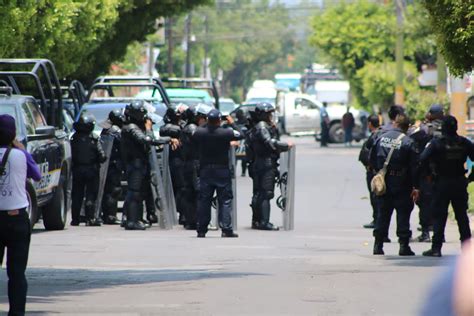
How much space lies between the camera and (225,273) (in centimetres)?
1184

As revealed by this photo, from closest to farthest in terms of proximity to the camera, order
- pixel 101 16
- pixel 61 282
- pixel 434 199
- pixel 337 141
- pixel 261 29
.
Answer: pixel 61 282
pixel 434 199
pixel 101 16
pixel 337 141
pixel 261 29

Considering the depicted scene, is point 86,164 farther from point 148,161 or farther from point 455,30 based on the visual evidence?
point 455,30

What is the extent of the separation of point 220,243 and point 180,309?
632cm

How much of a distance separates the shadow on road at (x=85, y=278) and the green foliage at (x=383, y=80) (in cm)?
4294

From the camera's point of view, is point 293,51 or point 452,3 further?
point 293,51

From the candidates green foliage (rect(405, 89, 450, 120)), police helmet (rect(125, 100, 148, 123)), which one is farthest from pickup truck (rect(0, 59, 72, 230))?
green foliage (rect(405, 89, 450, 120))

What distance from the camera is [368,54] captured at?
63.2 meters

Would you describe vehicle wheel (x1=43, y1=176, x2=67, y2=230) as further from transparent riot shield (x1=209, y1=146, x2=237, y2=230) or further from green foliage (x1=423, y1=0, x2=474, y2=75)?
green foliage (x1=423, y1=0, x2=474, y2=75)

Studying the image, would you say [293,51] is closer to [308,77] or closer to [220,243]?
[308,77]

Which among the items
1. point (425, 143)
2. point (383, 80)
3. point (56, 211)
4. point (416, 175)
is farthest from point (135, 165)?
point (383, 80)

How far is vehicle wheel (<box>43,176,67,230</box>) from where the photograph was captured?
1717 cm

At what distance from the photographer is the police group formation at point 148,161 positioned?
1764cm

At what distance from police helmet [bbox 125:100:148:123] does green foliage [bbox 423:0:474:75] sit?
4806mm

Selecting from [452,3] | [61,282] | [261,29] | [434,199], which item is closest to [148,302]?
[61,282]
